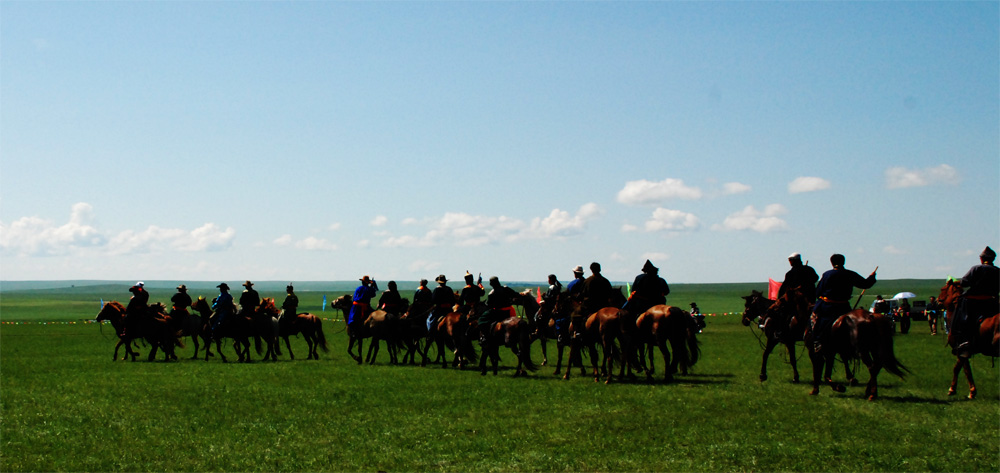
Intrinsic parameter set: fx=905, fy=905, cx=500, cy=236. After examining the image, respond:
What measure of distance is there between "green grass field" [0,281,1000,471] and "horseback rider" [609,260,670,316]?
191 cm

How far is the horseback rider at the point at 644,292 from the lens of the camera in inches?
773

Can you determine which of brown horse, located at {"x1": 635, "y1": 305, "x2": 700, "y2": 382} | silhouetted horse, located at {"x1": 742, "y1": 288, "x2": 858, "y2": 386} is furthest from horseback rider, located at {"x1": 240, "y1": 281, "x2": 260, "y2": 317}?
silhouetted horse, located at {"x1": 742, "y1": 288, "x2": 858, "y2": 386}

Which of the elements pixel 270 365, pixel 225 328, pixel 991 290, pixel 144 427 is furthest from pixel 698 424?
pixel 225 328

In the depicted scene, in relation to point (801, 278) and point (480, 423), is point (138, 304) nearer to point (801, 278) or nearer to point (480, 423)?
point (480, 423)

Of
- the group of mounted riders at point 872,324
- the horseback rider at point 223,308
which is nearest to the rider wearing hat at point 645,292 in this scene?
the group of mounted riders at point 872,324

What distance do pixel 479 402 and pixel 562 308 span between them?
5853 millimetres

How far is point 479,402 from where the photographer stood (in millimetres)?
15195

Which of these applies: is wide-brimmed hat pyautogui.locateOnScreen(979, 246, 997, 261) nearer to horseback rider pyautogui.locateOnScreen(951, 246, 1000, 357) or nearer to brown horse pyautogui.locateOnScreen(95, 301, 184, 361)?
horseback rider pyautogui.locateOnScreen(951, 246, 1000, 357)

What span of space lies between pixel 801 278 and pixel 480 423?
8.05 meters

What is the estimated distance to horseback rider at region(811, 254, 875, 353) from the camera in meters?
15.9

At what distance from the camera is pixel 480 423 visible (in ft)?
42.3

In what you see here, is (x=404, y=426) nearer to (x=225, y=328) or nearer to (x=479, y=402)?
(x=479, y=402)

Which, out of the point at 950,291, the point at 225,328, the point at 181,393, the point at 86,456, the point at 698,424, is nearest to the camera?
the point at 86,456

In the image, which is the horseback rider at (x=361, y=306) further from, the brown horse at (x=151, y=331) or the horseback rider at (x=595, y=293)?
the horseback rider at (x=595, y=293)
